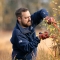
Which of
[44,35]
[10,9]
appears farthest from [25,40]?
[10,9]

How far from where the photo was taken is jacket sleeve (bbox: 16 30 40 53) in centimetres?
520

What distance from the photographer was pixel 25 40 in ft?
17.6

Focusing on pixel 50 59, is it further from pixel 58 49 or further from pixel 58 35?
pixel 58 35

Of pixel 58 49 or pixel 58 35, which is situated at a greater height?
pixel 58 35

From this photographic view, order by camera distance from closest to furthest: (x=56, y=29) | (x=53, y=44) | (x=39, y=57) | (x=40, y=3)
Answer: (x=56, y=29) → (x=53, y=44) → (x=39, y=57) → (x=40, y=3)

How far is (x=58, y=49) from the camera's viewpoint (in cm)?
526

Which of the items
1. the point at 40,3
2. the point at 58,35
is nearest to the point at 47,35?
the point at 58,35

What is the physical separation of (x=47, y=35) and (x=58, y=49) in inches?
26.8

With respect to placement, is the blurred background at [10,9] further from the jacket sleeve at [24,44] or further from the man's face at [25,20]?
the jacket sleeve at [24,44]

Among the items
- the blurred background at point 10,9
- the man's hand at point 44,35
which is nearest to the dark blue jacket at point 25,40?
the man's hand at point 44,35

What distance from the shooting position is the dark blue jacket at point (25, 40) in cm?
528

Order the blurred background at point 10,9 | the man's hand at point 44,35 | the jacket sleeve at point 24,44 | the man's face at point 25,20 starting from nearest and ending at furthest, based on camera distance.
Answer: the man's hand at point 44,35 < the jacket sleeve at point 24,44 < the man's face at point 25,20 < the blurred background at point 10,9

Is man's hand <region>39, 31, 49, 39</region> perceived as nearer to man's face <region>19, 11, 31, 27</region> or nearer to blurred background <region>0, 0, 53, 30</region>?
man's face <region>19, 11, 31, 27</region>

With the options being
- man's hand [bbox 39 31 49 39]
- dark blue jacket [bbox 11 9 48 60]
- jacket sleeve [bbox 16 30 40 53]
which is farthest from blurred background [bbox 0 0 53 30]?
man's hand [bbox 39 31 49 39]
